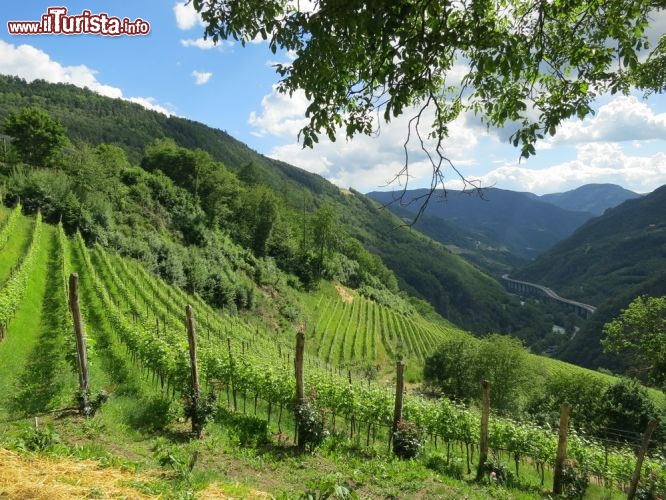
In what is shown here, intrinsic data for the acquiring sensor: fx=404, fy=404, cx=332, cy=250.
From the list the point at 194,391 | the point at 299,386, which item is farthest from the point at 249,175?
the point at 299,386

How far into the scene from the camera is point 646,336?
1321cm

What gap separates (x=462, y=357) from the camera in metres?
46.6

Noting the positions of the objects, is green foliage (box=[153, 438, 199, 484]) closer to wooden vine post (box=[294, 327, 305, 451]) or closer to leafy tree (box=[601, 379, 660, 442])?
wooden vine post (box=[294, 327, 305, 451])

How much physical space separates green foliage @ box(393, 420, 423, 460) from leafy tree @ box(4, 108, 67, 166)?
70.7 meters

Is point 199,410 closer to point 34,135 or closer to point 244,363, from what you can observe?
point 244,363

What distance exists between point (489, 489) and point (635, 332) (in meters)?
7.69

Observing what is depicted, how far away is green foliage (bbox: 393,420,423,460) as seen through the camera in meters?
11.8

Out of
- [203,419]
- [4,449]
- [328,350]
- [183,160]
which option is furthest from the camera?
[183,160]

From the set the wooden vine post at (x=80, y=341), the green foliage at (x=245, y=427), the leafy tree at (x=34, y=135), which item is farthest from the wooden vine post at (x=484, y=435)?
the leafy tree at (x=34, y=135)

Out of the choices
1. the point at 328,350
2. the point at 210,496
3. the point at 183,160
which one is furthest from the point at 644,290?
the point at 210,496

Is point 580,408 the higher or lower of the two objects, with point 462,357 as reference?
lower

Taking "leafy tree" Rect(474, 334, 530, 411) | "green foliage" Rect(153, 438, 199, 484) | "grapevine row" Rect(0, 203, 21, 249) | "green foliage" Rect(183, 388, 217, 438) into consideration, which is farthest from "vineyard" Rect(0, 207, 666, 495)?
"leafy tree" Rect(474, 334, 530, 411)

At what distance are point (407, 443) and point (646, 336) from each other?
8668 mm

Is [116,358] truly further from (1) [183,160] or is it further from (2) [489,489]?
(1) [183,160]
